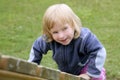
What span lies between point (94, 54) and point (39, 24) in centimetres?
490

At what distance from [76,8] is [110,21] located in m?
1.31

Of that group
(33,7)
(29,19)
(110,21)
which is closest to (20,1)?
(33,7)

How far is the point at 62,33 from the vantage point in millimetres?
3051

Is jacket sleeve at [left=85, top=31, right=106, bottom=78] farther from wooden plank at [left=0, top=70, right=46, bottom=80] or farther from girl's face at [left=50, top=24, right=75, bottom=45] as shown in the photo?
wooden plank at [left=0, top=70, right=46, bottom=80]

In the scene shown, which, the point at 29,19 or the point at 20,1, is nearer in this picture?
the point at 29,19

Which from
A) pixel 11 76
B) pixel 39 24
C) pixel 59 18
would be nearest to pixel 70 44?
pixel 59 18

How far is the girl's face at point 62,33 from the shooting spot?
3.05m

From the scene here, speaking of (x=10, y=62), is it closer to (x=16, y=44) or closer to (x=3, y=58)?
(x=3, y=58)

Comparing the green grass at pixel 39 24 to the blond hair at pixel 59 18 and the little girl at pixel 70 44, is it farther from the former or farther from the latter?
the blond hair at pixel 59 18

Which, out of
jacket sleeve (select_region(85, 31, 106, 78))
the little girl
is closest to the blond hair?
the little girl

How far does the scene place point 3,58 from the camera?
1709 mm

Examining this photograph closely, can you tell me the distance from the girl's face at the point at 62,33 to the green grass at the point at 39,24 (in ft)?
7.54

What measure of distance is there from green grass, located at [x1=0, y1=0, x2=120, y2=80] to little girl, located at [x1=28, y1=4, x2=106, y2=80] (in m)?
2.00

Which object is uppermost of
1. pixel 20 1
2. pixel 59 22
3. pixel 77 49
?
pixel 59 22
